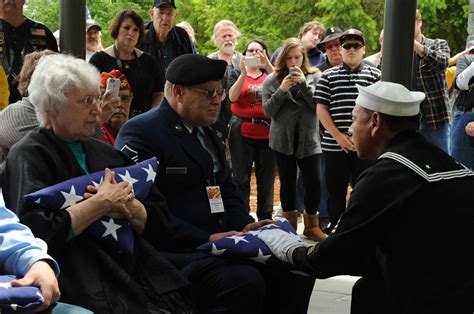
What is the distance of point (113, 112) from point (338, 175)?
3394mm

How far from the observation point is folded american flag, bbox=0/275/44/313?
9.51ft

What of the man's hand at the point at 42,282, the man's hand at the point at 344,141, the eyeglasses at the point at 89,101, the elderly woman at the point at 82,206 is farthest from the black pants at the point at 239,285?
the man's hand at the point at 344,141

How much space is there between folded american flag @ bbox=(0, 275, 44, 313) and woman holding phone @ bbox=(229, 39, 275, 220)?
6.44 meters

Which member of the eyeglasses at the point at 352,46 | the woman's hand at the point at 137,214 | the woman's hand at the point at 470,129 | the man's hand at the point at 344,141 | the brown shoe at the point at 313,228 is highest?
the woman's hand at the point at 137,214

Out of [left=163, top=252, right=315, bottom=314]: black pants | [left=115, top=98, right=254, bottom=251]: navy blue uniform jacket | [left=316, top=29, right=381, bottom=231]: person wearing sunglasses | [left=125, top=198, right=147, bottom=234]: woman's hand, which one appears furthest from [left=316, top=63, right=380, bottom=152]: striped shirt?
[left=125, top=198, right=147, bottom=234]: woman's hand

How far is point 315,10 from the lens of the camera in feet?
72.5

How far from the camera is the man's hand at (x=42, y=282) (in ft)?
9.88

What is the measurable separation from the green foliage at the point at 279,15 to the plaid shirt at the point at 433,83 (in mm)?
11010

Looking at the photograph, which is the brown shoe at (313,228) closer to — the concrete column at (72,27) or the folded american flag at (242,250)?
the concrete column at (72,27)

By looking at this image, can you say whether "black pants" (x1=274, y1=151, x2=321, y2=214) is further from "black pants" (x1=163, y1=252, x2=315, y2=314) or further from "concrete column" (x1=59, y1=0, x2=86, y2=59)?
"black pants" (x1=163, y1=252, x2=315, y2=314)

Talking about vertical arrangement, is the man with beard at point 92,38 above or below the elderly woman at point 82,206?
below

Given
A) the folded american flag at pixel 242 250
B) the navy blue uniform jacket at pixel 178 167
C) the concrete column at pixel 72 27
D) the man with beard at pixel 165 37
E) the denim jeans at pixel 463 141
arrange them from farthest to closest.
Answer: the denim jeans at pixel 463 141, the man with beard at pixel 165 37, the concrete column at pixel 72 27, the navy blue uniform jacket at pixel 178 167, the folded american flag at pixel 242 250

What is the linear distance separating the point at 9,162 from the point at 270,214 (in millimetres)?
5771

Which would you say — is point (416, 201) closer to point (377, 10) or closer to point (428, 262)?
point (428, 262)
